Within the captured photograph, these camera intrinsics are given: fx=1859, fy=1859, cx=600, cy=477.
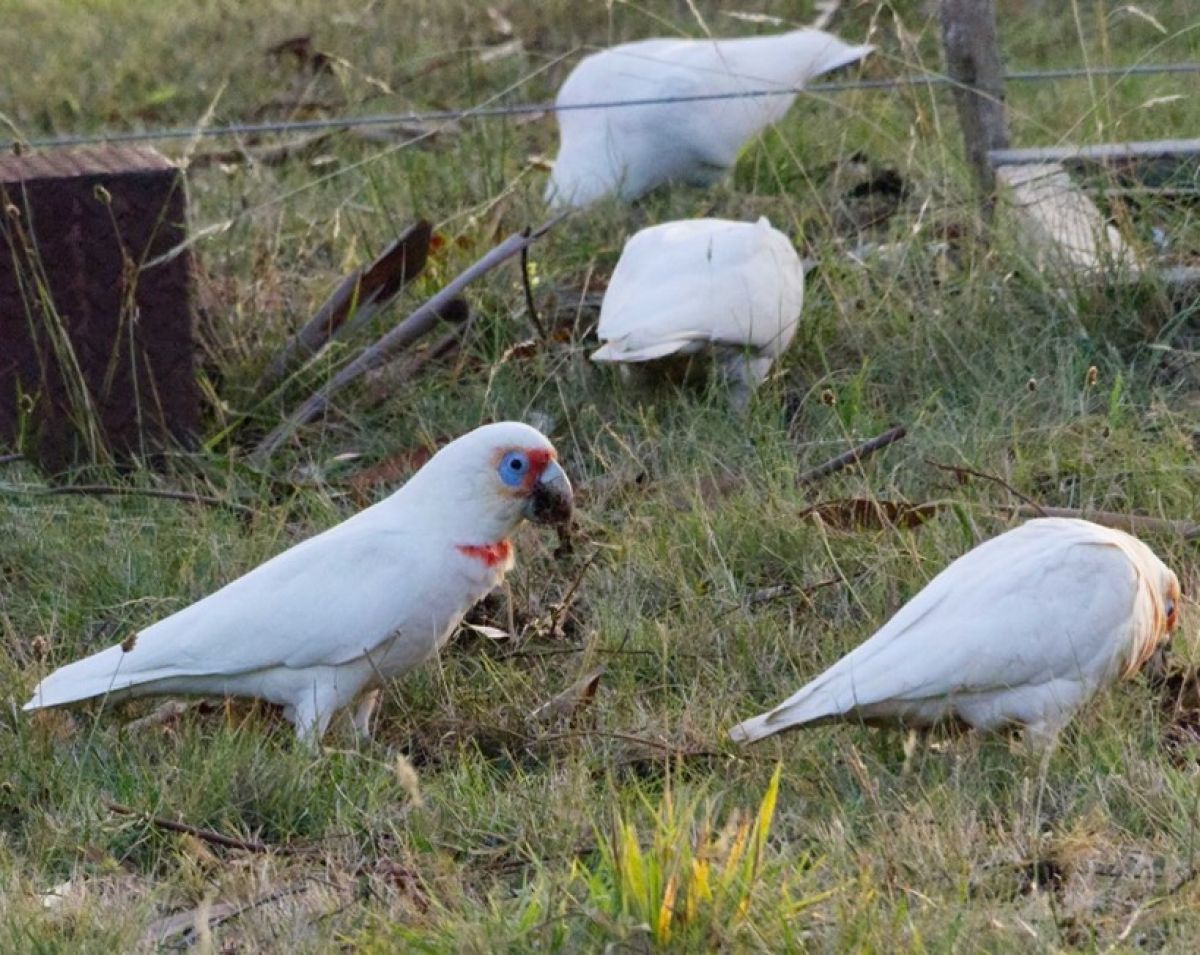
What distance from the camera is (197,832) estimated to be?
8.96ft

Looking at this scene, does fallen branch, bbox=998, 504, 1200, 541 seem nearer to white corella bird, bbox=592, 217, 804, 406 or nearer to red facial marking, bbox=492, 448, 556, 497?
white corella bird, bbox=592, 217, 804, 406

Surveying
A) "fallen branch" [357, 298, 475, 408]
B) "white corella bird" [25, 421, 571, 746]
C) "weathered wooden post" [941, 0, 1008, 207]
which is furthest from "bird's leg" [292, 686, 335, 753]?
"weathered wooden post" [941, 0, 1008, 207]

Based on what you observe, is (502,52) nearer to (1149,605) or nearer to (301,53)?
(301,53)

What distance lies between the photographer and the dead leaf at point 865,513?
3.70 m

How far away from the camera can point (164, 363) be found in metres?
4.32

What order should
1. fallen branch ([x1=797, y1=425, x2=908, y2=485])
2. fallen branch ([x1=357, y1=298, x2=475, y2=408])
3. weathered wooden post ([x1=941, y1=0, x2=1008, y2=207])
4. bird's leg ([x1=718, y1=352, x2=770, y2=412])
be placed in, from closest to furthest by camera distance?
1. fallen branch ([x1=797, y1=425, x2=908, y2=485])
2. bird's leg ([x1=718, y1=352, x2=770, y2=412])
3. fallen branch ([x1=357, y1=298, x2=475, y2=408])
4. weathered wooden post ([x1=941, y1=0, x2=1008, y2=207])

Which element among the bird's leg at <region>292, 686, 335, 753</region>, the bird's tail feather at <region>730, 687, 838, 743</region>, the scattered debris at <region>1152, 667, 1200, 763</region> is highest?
the bird's tail feather at <region>730, 687, 838, 743</region>

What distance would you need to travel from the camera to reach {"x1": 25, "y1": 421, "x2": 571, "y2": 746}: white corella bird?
3154 millimetres

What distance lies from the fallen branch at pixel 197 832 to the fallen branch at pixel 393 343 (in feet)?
5.33

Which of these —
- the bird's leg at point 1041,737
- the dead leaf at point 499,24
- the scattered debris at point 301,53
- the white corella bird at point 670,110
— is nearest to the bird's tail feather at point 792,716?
the bird's leg at point 1041,737

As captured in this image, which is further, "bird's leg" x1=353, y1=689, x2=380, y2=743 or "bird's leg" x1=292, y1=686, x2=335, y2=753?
"bird's leg" x1=353, y1=689, x2=380, y2=743

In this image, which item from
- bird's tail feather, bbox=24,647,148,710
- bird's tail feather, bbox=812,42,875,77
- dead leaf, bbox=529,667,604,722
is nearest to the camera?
bird's tail feather, bbox=24,647,148,710

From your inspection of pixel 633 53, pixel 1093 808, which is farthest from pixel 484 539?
pixel 633 53

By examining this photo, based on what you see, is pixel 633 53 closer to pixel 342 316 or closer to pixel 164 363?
pixel 342 316
